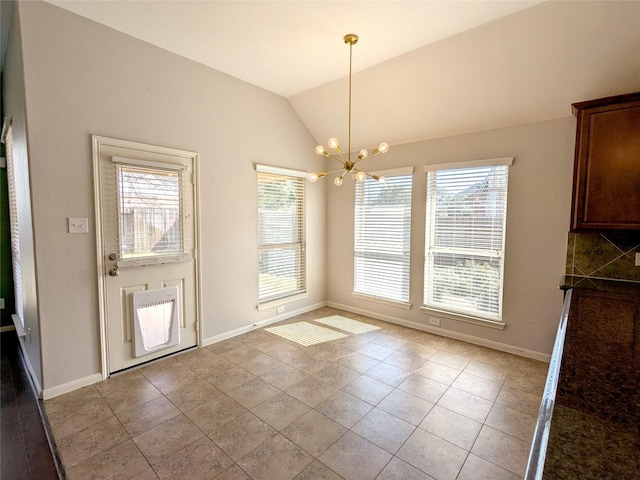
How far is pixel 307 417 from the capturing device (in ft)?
7.64

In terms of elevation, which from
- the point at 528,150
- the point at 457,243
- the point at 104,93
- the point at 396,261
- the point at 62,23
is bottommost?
the point at 396,261

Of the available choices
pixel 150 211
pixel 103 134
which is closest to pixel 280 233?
pixel 150 211

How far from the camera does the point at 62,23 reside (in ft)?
8.13

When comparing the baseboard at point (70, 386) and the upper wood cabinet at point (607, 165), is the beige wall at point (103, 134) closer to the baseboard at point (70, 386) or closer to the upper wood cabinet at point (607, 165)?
the baseboard at point (70, 386)

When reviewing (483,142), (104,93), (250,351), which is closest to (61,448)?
(250,351)

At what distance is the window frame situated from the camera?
4.18m

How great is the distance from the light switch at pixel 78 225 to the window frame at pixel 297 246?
1872 millimetres

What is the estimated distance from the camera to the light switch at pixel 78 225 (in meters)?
2.59

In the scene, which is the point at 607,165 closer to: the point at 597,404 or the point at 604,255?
the point at 604,255

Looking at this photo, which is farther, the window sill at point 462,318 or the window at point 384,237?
the window at point 384,237

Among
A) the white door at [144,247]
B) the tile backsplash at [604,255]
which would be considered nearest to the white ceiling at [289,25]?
the white door at [144,247]

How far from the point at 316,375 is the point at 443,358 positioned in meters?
1.43

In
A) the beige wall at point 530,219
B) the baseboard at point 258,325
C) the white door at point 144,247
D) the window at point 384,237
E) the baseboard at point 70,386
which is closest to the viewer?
the baseboard at point 70,386

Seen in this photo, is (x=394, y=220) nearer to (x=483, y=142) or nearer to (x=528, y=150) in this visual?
(x=483, y=142)
